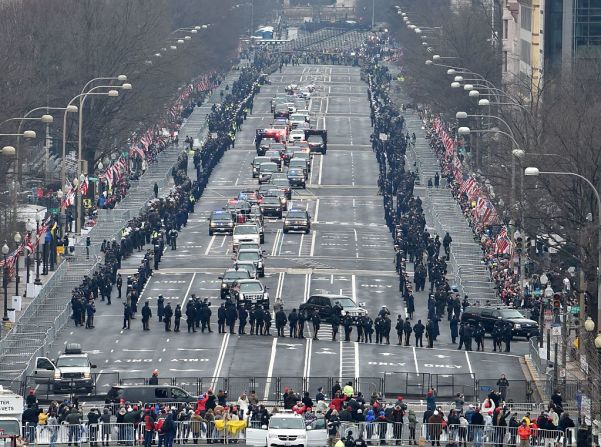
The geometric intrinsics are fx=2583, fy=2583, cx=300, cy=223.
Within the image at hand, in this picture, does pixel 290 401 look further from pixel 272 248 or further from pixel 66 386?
pixel 272 248

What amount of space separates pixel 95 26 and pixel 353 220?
3271cm

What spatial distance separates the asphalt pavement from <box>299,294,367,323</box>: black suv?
1289mm

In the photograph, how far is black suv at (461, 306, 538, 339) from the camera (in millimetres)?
91688

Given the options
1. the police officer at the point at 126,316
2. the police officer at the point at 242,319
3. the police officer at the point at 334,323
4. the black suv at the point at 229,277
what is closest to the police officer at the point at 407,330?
the police officer at the point at 334,323

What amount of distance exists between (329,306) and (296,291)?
9.40 m

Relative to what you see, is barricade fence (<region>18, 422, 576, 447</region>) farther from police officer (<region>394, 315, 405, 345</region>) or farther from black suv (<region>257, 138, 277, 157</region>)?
black suv (<region>257, 138, 277, 157</region>)

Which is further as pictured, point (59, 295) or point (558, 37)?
point (558, 37)

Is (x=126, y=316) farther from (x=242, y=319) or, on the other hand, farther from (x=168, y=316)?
(x=242, y=319)

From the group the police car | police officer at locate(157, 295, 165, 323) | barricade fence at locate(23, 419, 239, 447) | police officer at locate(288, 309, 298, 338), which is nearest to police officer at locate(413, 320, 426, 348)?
police officer at locate(288, 309, 298, 338)

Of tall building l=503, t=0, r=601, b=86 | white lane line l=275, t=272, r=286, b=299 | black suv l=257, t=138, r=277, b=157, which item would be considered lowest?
black suv l=257, t=138, r=277, b=157

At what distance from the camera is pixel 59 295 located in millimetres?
99625

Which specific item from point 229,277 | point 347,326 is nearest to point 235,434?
point 347,326

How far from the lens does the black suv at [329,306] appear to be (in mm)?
93188

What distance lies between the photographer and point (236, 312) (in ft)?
304
